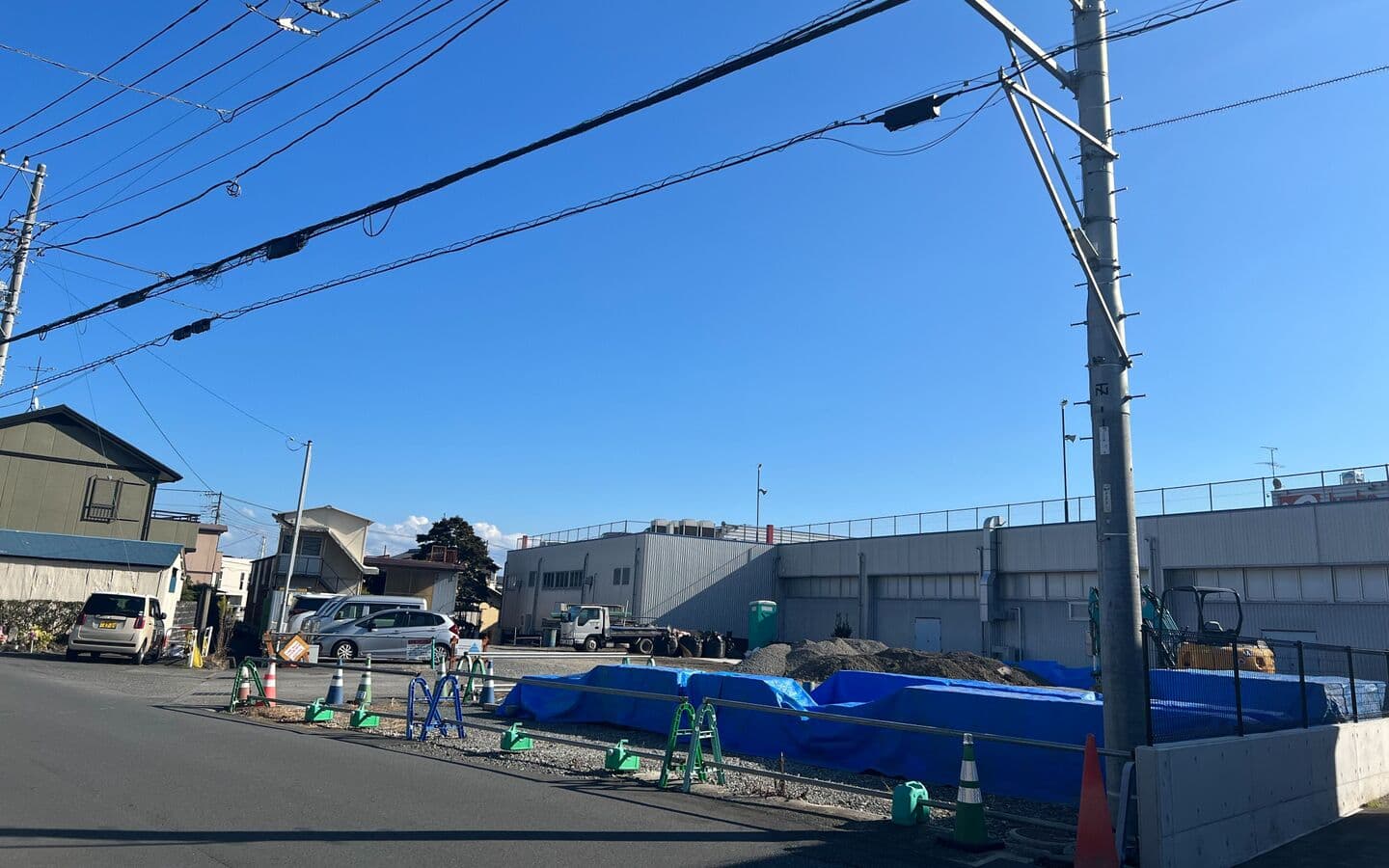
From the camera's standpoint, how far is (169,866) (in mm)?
6359

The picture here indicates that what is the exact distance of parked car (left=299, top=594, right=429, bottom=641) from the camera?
93.8ft

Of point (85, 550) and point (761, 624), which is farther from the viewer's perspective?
point (761, 624)

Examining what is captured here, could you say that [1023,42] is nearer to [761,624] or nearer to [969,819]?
[969,819]

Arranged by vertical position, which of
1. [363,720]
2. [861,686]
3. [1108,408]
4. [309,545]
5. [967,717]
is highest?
[309,545]

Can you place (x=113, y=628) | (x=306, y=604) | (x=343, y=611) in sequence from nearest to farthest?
1. (x=113, y=628)
2. (x=343, y=611)
3. (x=306, y=604)

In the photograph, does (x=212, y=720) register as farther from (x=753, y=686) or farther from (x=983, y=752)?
(x=983, y=752)

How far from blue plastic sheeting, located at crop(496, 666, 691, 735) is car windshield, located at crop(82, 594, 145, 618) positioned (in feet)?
50.7

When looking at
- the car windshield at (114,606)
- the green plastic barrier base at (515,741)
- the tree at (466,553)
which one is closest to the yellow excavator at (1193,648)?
the green plastic barrier base at (515,741)

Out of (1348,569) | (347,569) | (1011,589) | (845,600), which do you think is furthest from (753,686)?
(347,569)

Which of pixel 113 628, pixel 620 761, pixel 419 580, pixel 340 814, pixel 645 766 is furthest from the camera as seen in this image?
pixel 419 580

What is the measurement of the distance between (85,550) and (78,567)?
0.75 m

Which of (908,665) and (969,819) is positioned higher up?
(908,665)

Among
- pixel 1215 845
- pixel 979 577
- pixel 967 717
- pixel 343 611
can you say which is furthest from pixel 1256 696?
pixel 979 577

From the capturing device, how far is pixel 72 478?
40.0 m
